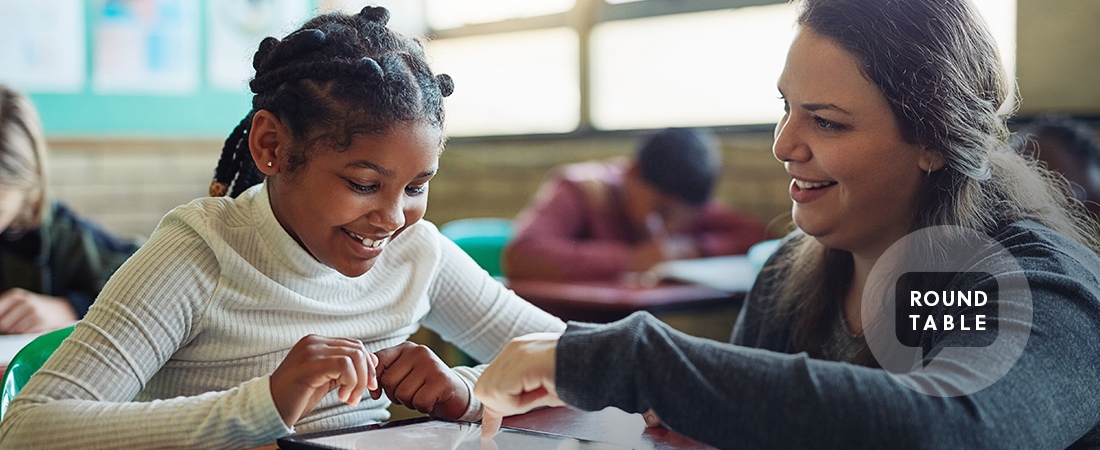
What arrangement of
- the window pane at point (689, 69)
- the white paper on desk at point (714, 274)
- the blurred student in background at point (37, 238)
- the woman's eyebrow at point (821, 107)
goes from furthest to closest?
the window pane at point (689, 69) < the white paper on desk at point (714, 274) < the blurred student in background at point (37, 238) < the woman's eyebrow at point (821, 107)

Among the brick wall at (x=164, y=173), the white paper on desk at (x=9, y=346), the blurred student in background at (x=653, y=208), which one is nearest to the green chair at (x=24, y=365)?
the white paper on desk at (x=9, y=346)

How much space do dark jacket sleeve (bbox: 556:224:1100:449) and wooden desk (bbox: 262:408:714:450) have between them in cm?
17

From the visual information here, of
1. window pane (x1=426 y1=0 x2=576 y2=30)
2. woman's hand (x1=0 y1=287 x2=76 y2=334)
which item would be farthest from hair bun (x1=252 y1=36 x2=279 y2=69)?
window pane (x1=426 y1=0 x2=576 y2=30)

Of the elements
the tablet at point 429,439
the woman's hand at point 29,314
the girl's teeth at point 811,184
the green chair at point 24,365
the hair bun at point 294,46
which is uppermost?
the hair bun at point 294,46

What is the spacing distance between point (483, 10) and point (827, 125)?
422 cm

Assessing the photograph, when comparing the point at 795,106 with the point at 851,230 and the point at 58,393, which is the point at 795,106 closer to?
the point at 851,230

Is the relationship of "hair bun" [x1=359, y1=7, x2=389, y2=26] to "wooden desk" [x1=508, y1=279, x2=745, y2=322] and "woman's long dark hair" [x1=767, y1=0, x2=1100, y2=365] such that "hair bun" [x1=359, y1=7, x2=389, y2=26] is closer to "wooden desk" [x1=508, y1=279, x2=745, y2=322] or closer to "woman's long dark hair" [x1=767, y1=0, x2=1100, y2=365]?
"woman's long dark hair" [x1=767, y1=0, x2=1100, y2=365]

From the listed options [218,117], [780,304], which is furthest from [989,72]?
[218,117]

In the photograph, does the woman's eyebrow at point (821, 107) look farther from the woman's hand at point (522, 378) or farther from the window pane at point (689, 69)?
the window pane at point (689, 69)

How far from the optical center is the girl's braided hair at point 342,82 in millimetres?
998

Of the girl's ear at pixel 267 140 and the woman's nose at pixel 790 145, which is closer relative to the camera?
the girl's ear at pixel 267 140

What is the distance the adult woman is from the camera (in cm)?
73

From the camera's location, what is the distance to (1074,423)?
0.82 metres

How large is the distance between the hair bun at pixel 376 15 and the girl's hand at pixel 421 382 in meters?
0.40
